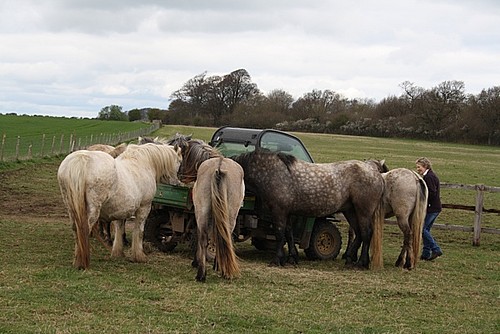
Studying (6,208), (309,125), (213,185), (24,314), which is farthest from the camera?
(309,125)

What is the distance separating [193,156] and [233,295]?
308cm

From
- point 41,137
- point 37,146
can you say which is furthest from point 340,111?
point 37,146

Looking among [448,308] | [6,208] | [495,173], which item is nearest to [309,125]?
[495,173]

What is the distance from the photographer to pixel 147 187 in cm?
883

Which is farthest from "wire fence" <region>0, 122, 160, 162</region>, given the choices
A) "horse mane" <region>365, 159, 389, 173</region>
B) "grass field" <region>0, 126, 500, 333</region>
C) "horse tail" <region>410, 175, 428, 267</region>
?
"horse tail" <region>410, 175, 428, 267</region>

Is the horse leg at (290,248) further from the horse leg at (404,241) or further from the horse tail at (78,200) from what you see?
the horse tail at (78,200)

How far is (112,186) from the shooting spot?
26.6 feet

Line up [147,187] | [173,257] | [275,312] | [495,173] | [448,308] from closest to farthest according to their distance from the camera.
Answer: [275,312] → [448,308] → [147,187] → [173,257] → [495,173]

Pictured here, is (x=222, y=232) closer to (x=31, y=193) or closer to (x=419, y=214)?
(x=419, y=214)

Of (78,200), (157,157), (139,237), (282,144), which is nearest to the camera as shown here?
(78,200)

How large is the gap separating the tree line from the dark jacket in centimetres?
6616

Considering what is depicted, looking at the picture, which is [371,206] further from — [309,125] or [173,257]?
[309,125]

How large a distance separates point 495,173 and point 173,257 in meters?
27.4

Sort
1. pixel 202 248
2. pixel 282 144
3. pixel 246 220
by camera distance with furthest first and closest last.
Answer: pixel 282 144 → pixel 246 220 → pixel 202 248
